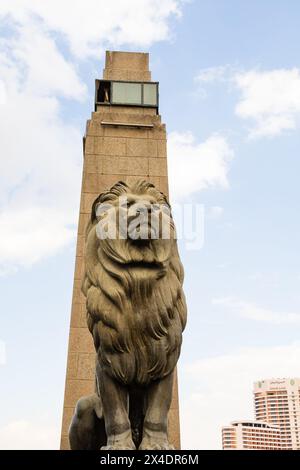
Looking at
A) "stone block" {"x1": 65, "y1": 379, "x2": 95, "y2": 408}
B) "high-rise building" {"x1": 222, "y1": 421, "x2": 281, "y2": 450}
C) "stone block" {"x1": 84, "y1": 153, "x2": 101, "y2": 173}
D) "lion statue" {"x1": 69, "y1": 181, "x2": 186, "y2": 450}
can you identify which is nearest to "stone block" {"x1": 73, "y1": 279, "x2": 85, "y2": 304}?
"stone block" {"x1": 65, "y1": 379, "x2": 95, "y2": 408}

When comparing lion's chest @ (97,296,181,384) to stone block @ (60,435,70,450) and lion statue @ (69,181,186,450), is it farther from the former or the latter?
stone block @ (60,435,70,450)

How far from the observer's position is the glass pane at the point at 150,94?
9.58m

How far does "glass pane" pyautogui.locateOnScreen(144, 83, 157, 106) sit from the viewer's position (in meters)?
9.58

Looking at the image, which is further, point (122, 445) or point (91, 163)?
point (91, 163)

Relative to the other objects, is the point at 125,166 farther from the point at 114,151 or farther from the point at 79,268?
the point at 79,268

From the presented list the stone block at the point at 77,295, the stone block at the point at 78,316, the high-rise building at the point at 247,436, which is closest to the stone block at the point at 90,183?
the stone block at the point at 77,295

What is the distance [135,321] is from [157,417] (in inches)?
A: 28.0

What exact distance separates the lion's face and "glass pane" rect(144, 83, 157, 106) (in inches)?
235

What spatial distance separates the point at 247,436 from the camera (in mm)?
30844

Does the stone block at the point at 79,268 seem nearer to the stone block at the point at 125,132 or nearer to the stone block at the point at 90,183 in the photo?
the stone block at the point at 90,183

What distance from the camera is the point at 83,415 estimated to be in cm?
401

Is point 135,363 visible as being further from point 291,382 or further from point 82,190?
point 291,382

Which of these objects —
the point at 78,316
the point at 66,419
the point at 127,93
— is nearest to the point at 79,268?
the point at 78,316
